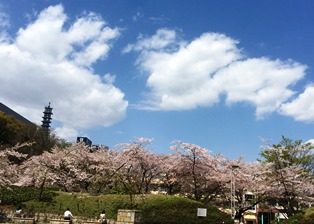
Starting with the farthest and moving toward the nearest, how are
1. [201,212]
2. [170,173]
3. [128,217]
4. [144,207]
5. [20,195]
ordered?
[170,173], [20,195], [201,212], [144,207], [128,217]

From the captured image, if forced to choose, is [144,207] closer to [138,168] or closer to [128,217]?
[128,217]

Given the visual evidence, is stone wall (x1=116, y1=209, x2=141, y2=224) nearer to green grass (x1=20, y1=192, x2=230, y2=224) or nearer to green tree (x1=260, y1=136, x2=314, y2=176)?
green grass (x1=20, y1=192, x2=230, y2=224)

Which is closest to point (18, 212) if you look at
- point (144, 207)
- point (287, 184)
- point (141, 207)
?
point (141, 207)

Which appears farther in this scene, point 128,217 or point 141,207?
point 141,207

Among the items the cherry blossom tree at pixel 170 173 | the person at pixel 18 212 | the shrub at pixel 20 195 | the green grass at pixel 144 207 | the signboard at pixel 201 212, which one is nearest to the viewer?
the green grass at pixel 144 207

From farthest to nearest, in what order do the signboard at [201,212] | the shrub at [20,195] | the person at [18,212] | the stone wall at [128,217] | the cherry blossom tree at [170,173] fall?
the cherry blossom tree at [170,173] < the shrub at [20,195] < the person at [18,212] < the signboard at [201,212] < the stone wall at [128,217]

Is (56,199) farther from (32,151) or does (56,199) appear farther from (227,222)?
(32,151)

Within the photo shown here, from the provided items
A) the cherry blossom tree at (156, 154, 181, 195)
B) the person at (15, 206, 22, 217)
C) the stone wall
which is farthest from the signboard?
the person at (15, 206, 22, 217)

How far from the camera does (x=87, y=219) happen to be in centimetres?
2300

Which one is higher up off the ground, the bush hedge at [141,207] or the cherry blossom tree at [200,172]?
the cherry blossom tree at [200,172]

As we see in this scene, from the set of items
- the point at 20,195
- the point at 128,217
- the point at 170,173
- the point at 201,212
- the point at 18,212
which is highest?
the point at 170,173

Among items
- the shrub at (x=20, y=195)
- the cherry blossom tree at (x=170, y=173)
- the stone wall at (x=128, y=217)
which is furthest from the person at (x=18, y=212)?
the cherry blossom tree at (x=170, y=173)

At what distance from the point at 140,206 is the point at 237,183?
12.5 m

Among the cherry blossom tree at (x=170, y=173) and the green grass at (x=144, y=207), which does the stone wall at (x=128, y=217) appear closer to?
the green grass at (x=144, y=207)
